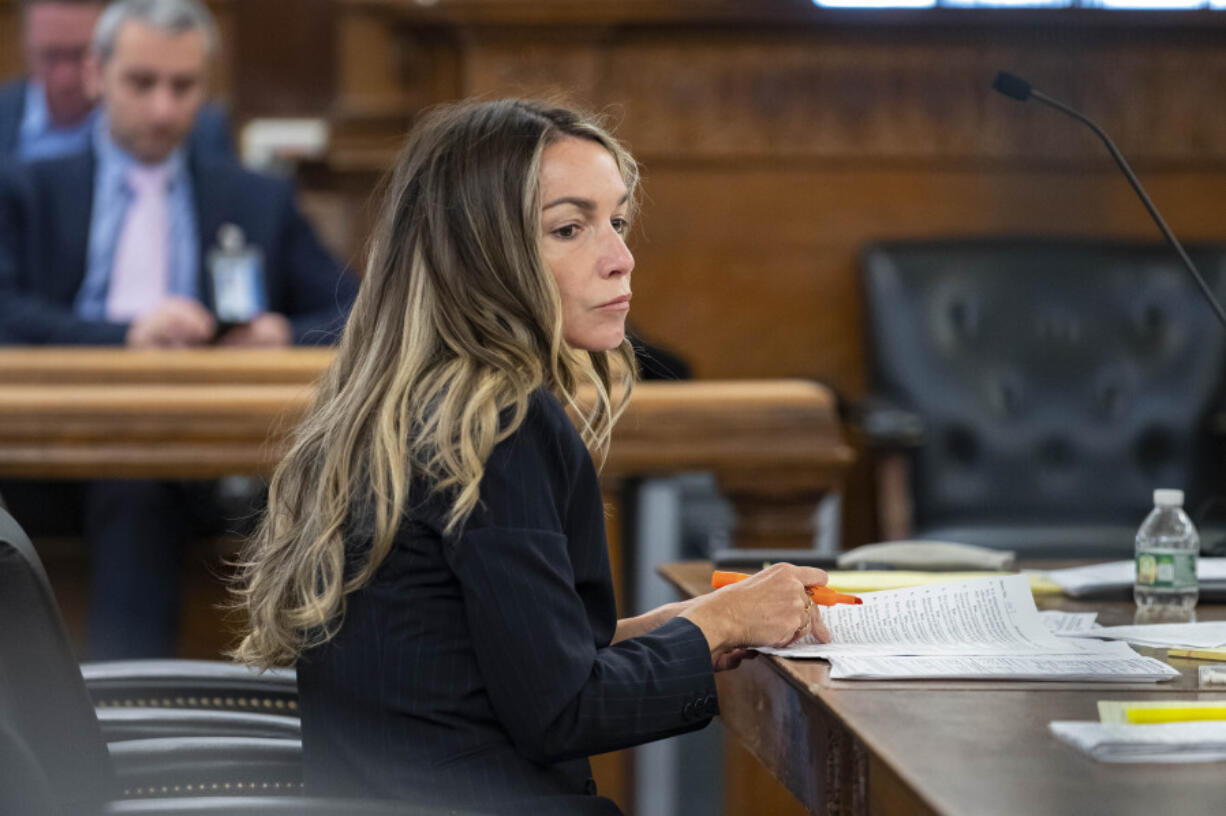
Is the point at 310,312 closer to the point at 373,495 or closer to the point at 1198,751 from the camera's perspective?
the point at 373,495

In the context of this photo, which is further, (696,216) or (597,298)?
(696,216)

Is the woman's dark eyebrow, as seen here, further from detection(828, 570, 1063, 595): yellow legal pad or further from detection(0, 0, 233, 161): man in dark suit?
detection(0, 0, 233, 161): man in dark suit

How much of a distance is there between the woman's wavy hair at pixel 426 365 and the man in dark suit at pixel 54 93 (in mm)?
3353

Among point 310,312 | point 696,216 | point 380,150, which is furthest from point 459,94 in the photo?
point 310,312

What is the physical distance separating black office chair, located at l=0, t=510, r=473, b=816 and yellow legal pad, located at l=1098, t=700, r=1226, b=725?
1.59 feet

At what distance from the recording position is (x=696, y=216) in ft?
14.6

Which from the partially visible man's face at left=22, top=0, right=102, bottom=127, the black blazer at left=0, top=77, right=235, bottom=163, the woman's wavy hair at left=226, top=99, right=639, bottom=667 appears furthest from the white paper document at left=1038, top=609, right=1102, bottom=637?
the partially visible man's face at left=22, top=0, right=102, bottom=127

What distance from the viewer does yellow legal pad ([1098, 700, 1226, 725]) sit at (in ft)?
3.77

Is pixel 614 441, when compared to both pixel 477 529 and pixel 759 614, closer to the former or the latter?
pixel 759 614

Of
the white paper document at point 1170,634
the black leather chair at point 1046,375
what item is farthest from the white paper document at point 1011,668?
the black leather chair at point 1046,375

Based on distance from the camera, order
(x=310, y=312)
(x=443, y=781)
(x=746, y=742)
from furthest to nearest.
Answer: (x=310, y=312) < (x=746, y=742) < (x=443, y=781)

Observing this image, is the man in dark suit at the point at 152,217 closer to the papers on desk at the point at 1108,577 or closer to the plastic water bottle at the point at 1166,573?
the papers on desk at the point at 1108,577

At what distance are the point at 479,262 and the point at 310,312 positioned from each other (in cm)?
241

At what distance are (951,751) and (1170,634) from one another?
1.75ft
